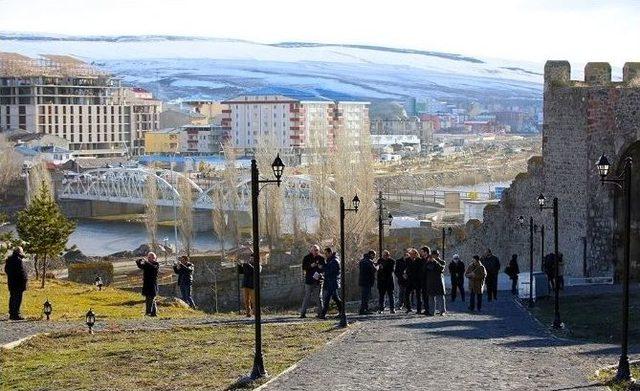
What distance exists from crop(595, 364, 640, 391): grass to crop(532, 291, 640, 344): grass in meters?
2.18

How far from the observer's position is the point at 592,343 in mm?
12891

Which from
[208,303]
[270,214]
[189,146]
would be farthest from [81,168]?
[208,303]

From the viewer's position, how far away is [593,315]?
16.1 metres

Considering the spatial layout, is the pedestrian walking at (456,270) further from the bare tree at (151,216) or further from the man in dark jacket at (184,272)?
the bare tree at (151,216)

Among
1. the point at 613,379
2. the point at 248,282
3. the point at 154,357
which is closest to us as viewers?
the point at 613,379

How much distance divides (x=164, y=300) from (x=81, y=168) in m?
78.6

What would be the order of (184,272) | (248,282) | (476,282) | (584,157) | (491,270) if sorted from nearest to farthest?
(248,282)
(476,282)
(184,272)
(491,270)
(584,157)

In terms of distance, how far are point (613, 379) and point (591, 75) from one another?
50.5 ft

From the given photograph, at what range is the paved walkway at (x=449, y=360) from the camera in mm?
10031

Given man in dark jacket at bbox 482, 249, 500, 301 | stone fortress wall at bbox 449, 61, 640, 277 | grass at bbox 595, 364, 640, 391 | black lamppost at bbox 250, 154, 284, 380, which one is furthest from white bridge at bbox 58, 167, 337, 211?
grass at bbox 595, 364, 640, 391

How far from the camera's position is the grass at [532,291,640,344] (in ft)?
45.3

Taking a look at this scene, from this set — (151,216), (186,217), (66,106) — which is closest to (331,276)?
(186,217)

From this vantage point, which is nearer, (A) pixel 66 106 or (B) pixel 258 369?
(B) pixel 258 369

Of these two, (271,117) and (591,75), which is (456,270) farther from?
(271,117)
